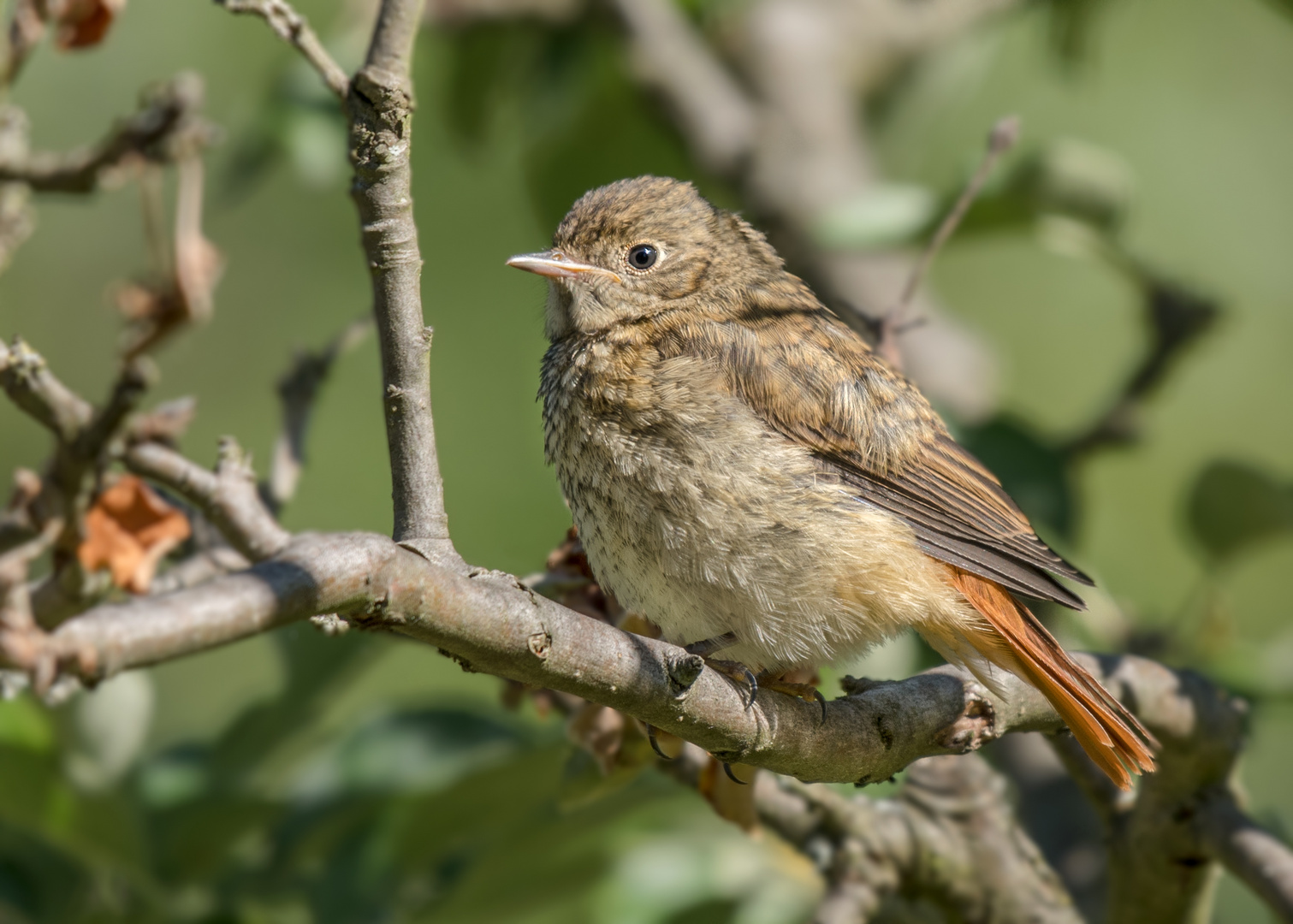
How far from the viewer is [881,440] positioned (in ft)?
10.1

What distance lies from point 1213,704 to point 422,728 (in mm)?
1793

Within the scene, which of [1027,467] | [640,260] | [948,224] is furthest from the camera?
[1027,467]

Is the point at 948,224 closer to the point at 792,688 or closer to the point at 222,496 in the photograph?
the point at 792,688

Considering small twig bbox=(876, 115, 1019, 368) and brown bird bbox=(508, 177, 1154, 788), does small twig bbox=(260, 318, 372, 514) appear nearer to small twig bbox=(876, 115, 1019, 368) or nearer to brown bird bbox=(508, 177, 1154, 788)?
brown bird bbox=(508, 177, 1154, 788)

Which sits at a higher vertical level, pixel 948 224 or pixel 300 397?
pixel 948 224

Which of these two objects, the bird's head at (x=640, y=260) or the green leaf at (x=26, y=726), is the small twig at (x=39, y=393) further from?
the bird's head at (x=640, y=260)

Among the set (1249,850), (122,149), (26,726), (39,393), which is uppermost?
(122,149)

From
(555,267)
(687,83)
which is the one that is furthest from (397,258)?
(687,83)

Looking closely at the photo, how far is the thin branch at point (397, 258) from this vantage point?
71.5 inches

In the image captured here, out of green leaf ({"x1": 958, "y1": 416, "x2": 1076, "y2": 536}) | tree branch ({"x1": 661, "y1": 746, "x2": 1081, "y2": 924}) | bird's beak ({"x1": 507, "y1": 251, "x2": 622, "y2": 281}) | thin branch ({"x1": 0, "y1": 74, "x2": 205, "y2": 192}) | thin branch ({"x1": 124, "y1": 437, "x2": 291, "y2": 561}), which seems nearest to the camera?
thin branch ({"x1": 124, "y1": 437, "x2": 291, "y2": 561})

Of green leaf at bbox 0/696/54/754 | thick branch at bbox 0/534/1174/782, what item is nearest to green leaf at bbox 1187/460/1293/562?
thick branch at bbox 0/534/1174/782

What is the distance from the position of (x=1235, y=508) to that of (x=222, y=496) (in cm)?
287

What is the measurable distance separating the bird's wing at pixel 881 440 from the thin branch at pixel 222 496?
3.46 ft

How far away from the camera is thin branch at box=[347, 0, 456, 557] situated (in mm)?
1815
